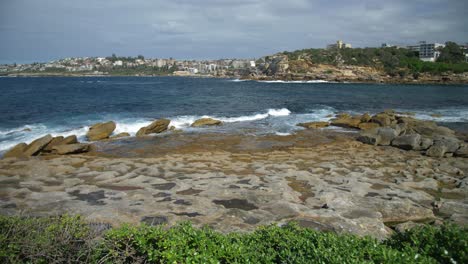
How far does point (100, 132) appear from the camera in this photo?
24.1m

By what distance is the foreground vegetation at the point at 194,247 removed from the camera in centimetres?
487

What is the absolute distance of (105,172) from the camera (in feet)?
45.1

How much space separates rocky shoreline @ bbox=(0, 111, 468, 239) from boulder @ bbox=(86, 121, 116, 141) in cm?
256

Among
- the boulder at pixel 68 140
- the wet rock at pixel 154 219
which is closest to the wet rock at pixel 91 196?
the wet rock at pixel 154 219

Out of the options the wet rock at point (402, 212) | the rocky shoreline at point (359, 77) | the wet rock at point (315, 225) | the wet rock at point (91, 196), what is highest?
the rocky shoreline at point (359, 77)

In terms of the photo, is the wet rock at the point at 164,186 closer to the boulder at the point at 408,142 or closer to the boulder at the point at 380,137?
the boulder at the point at 380,137

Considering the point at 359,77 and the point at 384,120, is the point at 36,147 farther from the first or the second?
the point at 359,77

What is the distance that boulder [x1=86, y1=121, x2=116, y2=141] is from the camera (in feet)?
77.3

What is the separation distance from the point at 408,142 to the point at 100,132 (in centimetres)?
2069

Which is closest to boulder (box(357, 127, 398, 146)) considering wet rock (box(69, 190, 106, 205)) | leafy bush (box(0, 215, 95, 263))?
wet rock (box(69, 190, 106, 205))

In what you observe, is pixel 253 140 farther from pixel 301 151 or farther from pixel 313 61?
pixel 313 61

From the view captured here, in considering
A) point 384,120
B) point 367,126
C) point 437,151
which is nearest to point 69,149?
point 437,151

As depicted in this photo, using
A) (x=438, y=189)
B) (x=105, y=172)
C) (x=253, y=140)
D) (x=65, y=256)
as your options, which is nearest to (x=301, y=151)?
(x=253, y=140)

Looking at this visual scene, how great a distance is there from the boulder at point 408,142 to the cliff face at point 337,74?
9000cm
